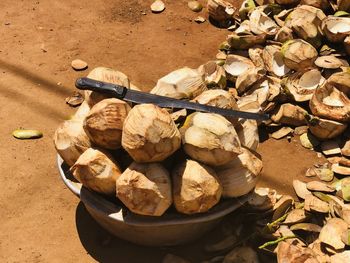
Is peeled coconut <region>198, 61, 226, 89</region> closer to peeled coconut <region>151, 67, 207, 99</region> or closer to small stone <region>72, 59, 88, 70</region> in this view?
peeled coconut <region>151, 67, 207, 99</region>

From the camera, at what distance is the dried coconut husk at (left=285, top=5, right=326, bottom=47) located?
12.5ft

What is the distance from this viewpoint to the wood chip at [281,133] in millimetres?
3588

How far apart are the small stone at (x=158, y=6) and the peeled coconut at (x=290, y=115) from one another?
1.77m

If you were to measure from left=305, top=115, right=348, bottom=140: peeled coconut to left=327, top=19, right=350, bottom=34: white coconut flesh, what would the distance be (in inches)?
28.7

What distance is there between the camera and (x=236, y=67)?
3906mm

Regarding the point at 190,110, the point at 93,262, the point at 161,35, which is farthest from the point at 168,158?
the point at 161,35

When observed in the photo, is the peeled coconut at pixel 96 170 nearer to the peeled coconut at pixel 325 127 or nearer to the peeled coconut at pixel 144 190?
the peeled coconut at pixel 144 190

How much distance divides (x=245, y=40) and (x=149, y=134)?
192 cm

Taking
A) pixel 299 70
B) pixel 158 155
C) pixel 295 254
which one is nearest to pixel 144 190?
pixel 158 155

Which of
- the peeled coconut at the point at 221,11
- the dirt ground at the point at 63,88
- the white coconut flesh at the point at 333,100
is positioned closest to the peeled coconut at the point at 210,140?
the dirt ground at the point at 63,88

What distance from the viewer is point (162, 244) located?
9.04ft

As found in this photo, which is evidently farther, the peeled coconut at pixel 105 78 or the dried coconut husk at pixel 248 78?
the dried coconut husk at pixel 248 78

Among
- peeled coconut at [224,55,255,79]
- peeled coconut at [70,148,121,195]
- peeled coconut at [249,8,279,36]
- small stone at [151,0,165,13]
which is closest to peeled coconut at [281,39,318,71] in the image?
peeled coconut at [224,55,255,79]

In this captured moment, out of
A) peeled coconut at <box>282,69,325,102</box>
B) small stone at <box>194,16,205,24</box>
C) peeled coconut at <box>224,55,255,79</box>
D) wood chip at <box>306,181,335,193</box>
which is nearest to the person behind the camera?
wood chip at <box>306,181,335,193</box>
